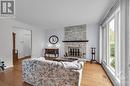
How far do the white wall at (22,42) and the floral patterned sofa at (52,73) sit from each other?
5232mm

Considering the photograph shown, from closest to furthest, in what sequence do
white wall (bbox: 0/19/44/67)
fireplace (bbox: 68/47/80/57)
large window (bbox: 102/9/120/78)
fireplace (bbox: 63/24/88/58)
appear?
1. large window (bbox: 102/9/120/78)
2. white wall (bbox: 0/19/44/67)
3. fireplace (bbox: 63/24/88/58)
4. fireplace (bbox: 68/47/80/57)

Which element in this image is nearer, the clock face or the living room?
the living room

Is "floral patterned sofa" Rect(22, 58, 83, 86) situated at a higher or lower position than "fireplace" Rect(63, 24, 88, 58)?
A: lower

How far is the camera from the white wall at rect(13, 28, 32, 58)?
827 centimetres

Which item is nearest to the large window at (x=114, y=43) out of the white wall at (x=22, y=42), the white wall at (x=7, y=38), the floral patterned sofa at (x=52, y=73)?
the floral patterned sofa at (x=52, y=73)

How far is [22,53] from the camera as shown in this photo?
870 centimetres

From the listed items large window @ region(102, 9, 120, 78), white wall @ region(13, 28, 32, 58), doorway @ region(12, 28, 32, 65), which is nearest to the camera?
large window @ region(102, 9, 120, 78)

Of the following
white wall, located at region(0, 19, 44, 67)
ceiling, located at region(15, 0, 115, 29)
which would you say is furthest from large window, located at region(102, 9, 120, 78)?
white wall, located at region(0, 19, 44, 67)

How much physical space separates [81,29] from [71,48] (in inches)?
58.5

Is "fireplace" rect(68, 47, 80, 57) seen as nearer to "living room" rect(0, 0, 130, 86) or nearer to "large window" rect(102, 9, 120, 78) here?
"living room" rect(0, 0, 130, 86)

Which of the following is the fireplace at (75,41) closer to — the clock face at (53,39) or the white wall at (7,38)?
the clock face at (53,39)

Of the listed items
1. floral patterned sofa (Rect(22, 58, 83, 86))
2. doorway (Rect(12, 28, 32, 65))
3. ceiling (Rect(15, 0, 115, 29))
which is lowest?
floral patterned sofa (Rect(22, 58, 83, 86))

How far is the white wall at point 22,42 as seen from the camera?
827 centimetres

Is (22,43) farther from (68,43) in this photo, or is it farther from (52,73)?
(52,73)
